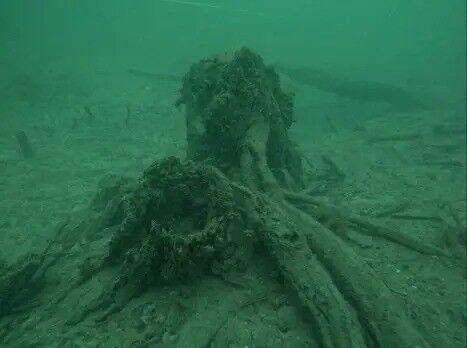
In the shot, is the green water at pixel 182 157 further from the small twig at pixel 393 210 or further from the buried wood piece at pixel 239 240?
the buried wood piece at pixel 239 240

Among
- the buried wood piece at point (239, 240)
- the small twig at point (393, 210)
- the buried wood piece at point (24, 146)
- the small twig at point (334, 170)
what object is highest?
the buried wood piece at point (239, 240)

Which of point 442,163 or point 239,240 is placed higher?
point 239,240

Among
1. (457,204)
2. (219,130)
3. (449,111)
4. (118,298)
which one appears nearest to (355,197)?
(457,204)

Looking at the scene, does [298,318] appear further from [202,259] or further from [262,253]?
[202,259]

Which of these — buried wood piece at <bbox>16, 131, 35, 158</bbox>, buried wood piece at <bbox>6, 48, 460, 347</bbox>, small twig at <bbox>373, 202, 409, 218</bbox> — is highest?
buried wood piece at <bbox>6, 48, 460, 347</bbox>

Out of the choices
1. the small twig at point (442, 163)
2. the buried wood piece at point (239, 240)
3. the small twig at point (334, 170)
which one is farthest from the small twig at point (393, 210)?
the small twig at point (442, 163)

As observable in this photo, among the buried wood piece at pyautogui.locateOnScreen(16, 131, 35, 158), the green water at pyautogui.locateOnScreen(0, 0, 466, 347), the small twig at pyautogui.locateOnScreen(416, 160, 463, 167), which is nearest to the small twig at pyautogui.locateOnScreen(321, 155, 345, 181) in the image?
the green water at pyautogui.locateOnScreen(0, 0, 466, 347)

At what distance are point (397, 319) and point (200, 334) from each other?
1970 mm

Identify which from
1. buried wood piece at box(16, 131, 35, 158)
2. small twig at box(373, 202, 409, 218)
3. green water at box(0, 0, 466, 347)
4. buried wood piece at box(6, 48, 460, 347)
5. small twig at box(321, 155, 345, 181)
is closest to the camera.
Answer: buried wood piece at box(6, 48, 460, 347)

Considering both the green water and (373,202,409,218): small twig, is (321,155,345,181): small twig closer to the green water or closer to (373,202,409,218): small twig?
the green water

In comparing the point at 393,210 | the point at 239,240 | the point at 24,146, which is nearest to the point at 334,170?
the point at 393,210

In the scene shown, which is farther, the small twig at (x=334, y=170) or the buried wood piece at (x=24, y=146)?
the buried wood piece at (x=24, y=146)

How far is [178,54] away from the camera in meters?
37.1

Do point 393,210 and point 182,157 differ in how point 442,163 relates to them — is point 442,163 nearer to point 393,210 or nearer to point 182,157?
point 393,210
